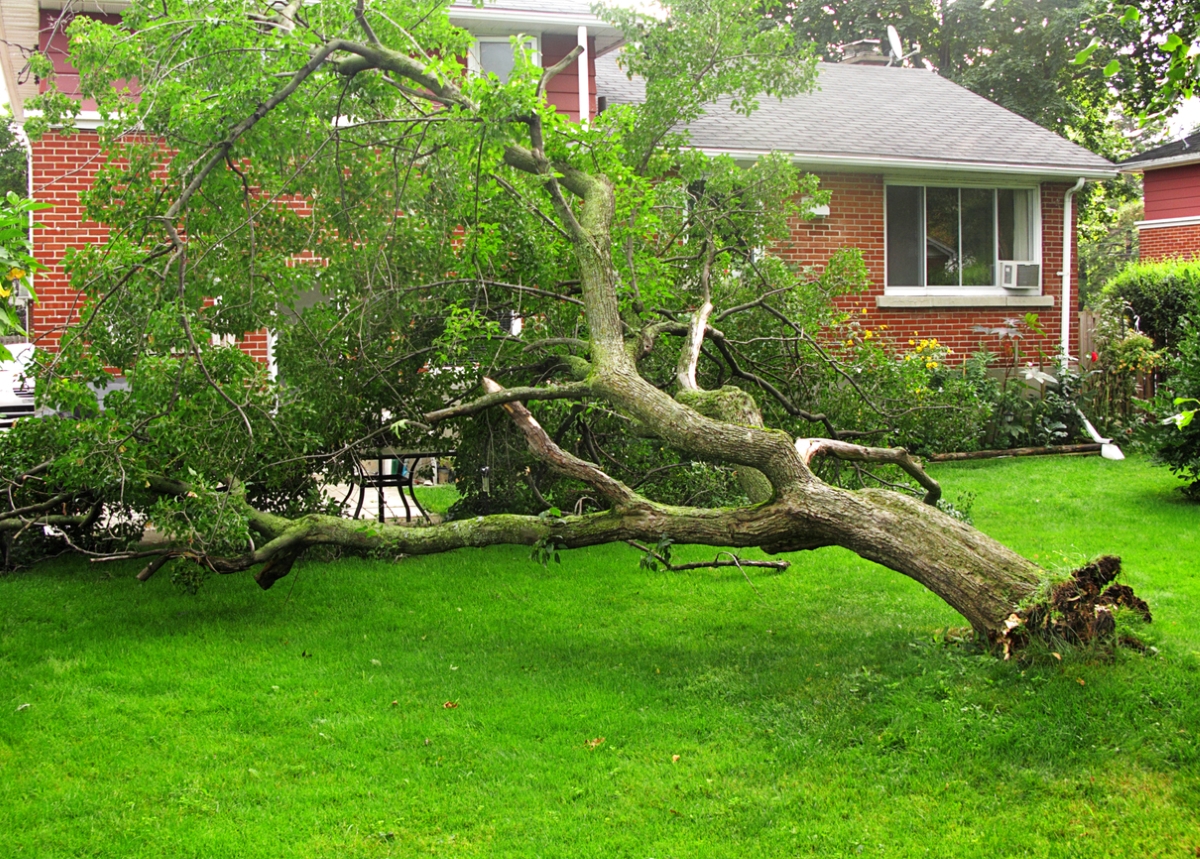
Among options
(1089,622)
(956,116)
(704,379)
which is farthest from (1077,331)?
(1089,622)

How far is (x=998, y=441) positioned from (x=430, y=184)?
9035 millimetres

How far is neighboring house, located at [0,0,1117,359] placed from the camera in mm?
15047

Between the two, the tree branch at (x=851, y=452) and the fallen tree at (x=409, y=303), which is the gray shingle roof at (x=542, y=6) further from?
the tree branch at (x=851, y=452)

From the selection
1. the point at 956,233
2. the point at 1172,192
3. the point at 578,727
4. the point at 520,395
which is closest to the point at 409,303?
the point at 520,395

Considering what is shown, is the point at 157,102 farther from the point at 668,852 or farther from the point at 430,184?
the point at 668,852

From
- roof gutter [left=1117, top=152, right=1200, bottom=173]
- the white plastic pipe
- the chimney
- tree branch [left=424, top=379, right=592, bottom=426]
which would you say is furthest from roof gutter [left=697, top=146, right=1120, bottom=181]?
tree branch [left=424, top=379, right=592, bottom=426]

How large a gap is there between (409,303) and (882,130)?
1078 cm

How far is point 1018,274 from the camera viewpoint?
16.8 meters

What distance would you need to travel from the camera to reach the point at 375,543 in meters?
6.48

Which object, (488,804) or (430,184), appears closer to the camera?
(488,804)

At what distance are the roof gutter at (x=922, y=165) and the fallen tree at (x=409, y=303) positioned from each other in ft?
16.6

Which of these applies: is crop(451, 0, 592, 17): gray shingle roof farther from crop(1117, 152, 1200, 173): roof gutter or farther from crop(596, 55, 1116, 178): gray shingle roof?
crop(1117, 152, 1200, 173): roof gutter

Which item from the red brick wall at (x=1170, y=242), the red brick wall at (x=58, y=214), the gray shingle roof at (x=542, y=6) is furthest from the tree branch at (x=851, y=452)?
the red brick wall at (x=1170, y=242)

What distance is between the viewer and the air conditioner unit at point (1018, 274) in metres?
16.8
